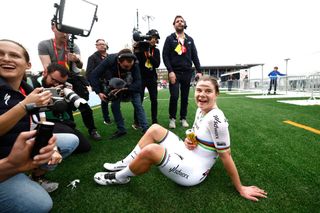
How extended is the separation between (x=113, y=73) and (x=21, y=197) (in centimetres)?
217

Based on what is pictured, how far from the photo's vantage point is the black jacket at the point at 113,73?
3000mm

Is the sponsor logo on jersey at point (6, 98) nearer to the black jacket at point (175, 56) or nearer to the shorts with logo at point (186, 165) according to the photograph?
the shorts with logo at point (186, 165)

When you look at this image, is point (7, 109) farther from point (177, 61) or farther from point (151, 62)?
point (177, 61)

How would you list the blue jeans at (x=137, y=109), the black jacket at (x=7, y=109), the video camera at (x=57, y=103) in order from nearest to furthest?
the video camera at (x=57, y=103) → the black jacket at (x=7, y=109) → the blue jeans at (x=137, y=109)

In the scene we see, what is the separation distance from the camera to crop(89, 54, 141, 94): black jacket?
3.00 meters

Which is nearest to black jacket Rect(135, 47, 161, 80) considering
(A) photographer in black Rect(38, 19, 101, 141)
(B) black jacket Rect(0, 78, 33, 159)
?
(A) photographer in black Rect(38, 19, 101, 141)

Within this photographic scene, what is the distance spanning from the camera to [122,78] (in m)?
3.08

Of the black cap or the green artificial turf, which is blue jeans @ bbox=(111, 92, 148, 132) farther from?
the black cap

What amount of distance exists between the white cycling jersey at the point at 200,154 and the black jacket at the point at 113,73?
63.6 inches

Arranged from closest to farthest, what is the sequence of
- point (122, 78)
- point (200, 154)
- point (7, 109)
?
point (7, 109) < point (200, 154) < point (122, 78)

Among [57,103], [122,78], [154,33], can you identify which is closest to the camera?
[57,103]

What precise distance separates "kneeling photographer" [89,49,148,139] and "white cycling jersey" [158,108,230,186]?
154 cm

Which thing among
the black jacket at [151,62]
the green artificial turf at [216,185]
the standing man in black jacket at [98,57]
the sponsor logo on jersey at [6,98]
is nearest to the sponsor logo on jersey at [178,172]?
the green artificial turf at [216,185]

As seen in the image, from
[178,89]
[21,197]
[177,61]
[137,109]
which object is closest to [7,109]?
[21,197]
